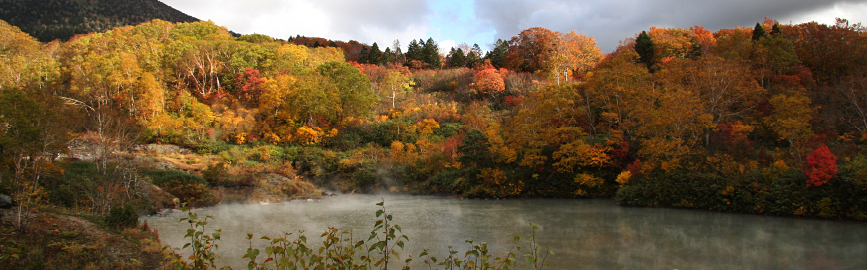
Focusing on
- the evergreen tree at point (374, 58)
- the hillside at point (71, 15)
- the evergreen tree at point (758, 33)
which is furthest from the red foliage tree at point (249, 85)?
the evergreen tree at point (758, 33)

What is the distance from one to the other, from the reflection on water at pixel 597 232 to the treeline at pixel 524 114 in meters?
2.12

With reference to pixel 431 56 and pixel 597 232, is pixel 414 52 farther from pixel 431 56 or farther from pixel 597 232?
pixel 597 232

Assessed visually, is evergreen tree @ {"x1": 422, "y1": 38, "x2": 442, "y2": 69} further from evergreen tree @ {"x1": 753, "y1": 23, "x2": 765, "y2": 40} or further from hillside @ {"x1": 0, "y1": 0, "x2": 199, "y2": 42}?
hillside @ {"x1": 0, "y1": 0, "x2": 199, "y2": 42}

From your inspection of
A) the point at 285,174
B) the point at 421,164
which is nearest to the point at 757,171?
the point at 421,164

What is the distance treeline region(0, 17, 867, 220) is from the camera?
17.1 metres

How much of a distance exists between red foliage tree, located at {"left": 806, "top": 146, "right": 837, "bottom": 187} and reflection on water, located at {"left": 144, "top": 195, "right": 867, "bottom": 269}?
1.33 metres

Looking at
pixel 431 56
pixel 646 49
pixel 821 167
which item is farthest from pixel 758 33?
pixel 431 56

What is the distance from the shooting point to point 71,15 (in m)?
69.5

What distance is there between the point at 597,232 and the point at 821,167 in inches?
312

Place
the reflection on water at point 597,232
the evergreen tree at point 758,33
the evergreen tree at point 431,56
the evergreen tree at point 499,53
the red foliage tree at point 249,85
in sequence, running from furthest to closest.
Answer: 1. the evergreen tree at point 431,56
2. the evergreen tree at point 499,53
3. the red foliage tree at point 249,85
4. the evergreen tree at point 758,33
5. the reflection on water at point 597,232

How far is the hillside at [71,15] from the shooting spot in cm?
6228

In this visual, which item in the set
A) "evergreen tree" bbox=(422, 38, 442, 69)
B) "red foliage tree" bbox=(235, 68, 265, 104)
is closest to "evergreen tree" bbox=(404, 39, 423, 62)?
"evergreen tree" bbox=(422, 38, 442, 69)

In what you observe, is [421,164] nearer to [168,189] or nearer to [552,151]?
[552,151]

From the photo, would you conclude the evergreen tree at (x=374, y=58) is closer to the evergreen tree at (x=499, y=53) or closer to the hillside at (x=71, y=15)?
the evergreen tree at (x=499, y=53)
